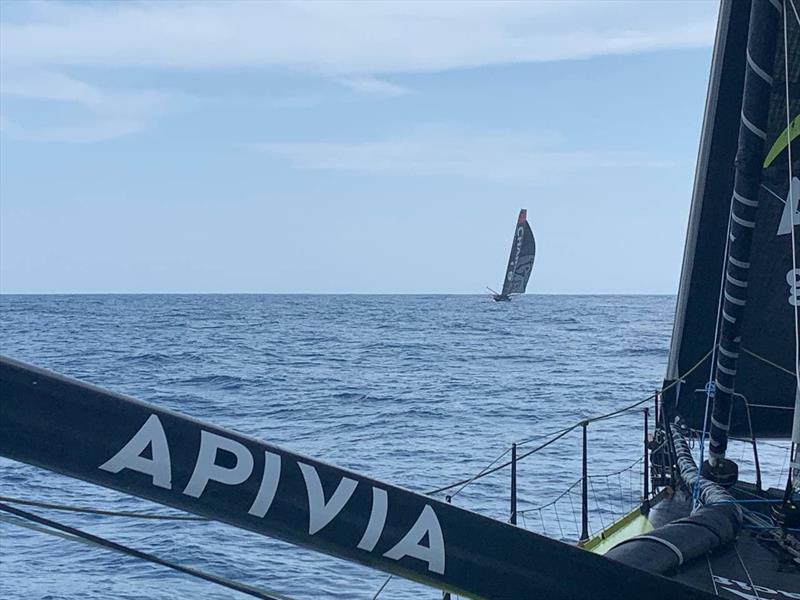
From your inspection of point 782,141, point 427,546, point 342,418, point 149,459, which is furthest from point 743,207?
point 342,418

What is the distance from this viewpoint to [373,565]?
104 inches

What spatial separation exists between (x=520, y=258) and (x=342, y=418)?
69.3m

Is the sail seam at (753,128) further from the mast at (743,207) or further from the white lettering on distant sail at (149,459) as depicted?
the white lettering on distant sail at (149,459)

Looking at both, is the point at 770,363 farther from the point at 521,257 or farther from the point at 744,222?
the point at 521,257

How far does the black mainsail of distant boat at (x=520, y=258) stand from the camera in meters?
84.7

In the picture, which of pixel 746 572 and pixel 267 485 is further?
pixel 746 572

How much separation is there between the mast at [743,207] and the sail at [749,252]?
0.03ft

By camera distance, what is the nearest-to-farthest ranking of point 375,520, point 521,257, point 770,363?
point 375,520 → point 770,363 → point 521,257

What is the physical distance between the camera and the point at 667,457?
9008 mm

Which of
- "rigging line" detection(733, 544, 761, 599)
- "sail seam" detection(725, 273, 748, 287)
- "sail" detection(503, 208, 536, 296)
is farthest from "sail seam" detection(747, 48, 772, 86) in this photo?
"sail" detection(503, 208, 536, 296)

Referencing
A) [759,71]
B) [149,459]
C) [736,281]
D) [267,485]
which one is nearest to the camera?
[149,459]

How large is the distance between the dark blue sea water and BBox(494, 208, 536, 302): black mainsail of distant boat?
27.5 m

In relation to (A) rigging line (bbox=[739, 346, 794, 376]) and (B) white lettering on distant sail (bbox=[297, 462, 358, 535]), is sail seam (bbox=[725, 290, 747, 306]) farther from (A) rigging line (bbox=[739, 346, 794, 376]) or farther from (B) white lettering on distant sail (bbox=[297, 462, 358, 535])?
(B) white lettering on distant sail (bbox=[297, 462, 358, 535])

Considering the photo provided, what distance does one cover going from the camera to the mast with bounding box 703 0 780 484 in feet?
21.8
